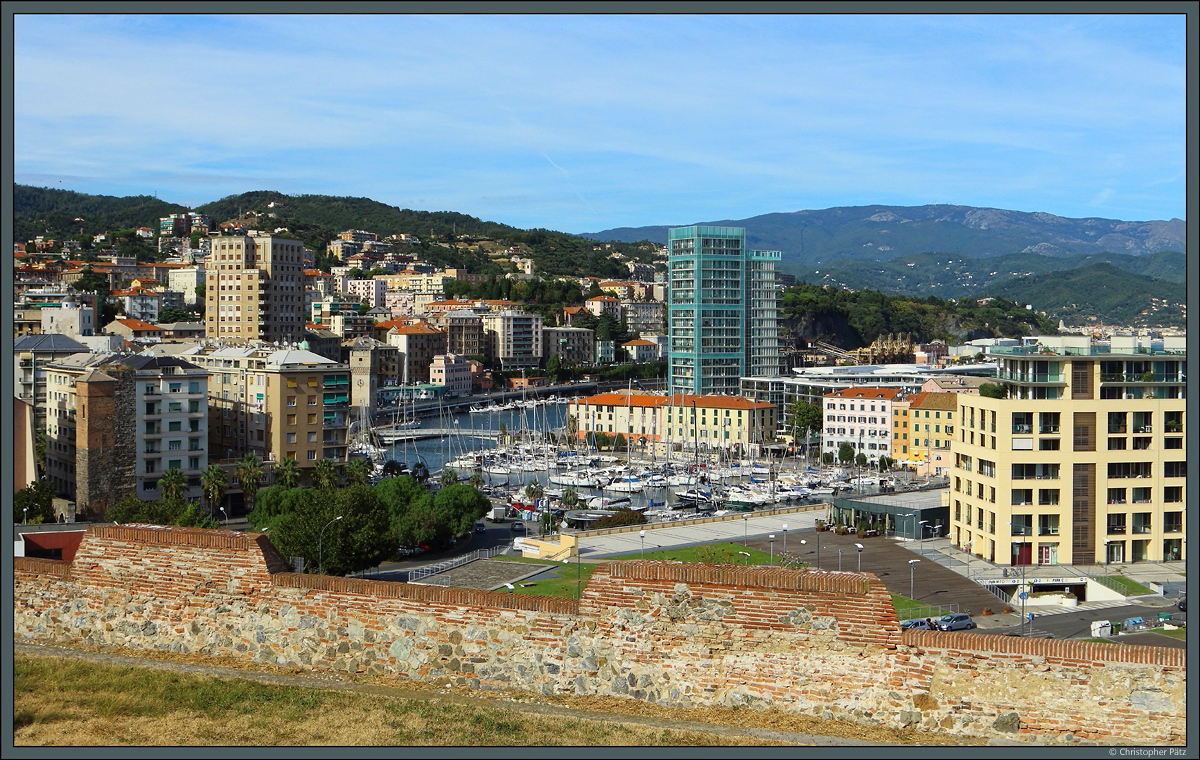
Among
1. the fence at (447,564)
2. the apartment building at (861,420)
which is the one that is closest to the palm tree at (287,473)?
the fence at (447,564)

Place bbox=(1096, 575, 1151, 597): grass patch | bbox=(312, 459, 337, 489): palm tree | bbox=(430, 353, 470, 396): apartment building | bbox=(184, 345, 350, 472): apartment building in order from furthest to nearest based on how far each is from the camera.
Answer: bbox=(430, 353, 470, 396): apartment building, bbox=(184, 345, 350, 472): apartment building, bbox=(312, 459, 337, 489): palm tree, bbox=(1096, 575, 1151, 597): grass patch

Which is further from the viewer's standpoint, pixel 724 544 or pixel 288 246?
pixel 288 246

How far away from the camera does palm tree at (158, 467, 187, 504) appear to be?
31.0 meters

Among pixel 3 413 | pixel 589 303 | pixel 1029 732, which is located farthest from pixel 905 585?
pixel 589 303

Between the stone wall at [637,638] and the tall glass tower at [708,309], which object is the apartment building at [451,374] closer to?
the tall glass tower at [708,309]

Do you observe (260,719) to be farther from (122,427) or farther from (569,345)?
(569,345)

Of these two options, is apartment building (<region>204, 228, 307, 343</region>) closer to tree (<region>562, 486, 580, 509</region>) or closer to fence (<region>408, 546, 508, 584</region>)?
tree (<region>562, 486, 580, 509</region>)

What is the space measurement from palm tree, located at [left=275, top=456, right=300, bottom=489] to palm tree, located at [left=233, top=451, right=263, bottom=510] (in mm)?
577

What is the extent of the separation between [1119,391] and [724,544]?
9.83m

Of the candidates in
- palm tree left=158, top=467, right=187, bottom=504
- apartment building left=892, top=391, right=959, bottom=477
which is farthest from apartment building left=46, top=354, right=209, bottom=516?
apartment building left=892, top=391, right=959, bottom=477

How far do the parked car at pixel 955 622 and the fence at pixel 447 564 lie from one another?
9.97 metres

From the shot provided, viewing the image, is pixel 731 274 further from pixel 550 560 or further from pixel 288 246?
pixel 550 560

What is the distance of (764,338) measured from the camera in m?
70.1

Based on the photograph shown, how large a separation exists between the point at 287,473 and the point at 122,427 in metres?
4.72
